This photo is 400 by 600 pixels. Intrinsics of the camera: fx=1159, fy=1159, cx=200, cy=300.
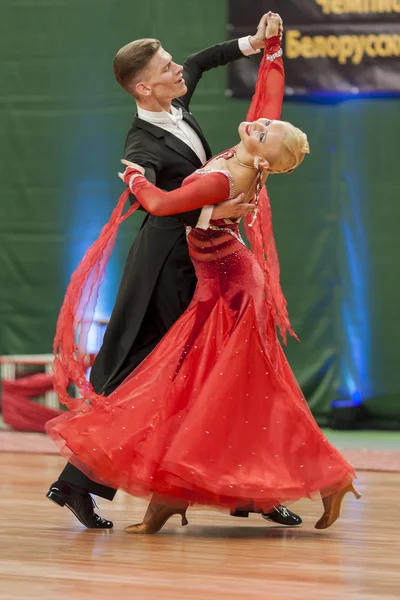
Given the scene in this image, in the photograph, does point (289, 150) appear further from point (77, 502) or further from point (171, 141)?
point (77, 502)

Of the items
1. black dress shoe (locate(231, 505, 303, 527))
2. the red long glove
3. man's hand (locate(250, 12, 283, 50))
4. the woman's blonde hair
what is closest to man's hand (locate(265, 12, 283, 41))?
man's hand (locate(250, 12, 283, 50))

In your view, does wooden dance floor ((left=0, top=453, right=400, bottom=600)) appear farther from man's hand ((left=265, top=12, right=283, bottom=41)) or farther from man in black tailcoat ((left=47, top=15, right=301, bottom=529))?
man's hand ((left=265, top=12, right=283, bottom=41))

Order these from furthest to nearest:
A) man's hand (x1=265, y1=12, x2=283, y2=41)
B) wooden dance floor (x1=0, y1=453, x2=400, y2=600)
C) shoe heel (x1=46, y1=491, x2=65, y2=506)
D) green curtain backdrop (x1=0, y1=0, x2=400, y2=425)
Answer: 1. green curtain backdrop (x1=0, y1=0, x2=400, y2=425)
2. man's hand (x1=265, y1=12, x2=283, y2=41)
3. shoe heel (x1=46, y1=491, x2=65, y2=506)
4. wooden dance floor (x1=0, y1=453, x2=400, y2=600)

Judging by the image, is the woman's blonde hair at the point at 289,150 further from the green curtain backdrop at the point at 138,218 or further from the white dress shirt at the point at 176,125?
the green curtain backdrop at the point at 138,218

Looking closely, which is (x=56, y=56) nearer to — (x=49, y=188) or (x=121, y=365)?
(x=49, y=188)

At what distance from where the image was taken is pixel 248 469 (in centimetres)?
282

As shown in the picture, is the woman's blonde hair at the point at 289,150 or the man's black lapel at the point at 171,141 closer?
the woman's blonde hair at the point at 289,150

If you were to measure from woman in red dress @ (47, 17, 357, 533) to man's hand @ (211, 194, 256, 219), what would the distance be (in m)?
0.03

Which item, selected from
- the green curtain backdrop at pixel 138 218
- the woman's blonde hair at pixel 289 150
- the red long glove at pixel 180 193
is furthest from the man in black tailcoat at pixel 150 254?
the green curtain backdrop at pixel 138 218

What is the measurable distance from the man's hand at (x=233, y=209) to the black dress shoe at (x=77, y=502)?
0.80m

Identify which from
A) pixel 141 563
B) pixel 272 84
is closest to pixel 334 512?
pixel 141 563

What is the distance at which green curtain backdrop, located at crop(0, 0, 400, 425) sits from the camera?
577 centimetres

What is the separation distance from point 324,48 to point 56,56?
1.54m

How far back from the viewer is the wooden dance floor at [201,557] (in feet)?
7.51
